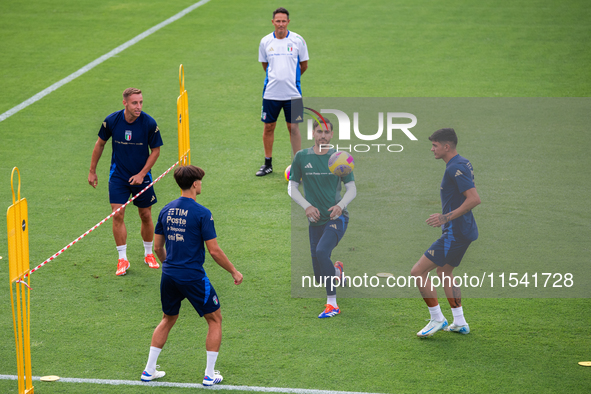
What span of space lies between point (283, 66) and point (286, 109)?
0.70 m

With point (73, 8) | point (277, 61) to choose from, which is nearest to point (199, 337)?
point (277, 61)

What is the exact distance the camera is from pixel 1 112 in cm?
1384

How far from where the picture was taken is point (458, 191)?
20.2 ft

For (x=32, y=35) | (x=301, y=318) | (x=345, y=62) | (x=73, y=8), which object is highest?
(x=73, y=8)

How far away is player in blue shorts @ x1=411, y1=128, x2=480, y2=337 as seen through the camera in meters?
6.08

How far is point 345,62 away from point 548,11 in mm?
7452

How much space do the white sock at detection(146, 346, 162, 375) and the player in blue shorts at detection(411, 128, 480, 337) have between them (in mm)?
2551

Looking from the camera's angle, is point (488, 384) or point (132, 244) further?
point (132, 244)

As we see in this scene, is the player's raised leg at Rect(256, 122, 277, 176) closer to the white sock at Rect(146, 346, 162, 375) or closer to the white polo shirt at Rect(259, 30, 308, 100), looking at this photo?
the white polo shirt at Rect(259, 30, 308, 100)

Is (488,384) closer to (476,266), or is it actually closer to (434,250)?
(434,250)

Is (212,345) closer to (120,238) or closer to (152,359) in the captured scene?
(152,359)

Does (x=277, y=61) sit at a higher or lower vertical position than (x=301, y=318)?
higher

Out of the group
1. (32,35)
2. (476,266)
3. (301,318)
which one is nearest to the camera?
(301,318)

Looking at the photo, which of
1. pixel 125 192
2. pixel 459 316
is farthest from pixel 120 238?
pixel 459 316
